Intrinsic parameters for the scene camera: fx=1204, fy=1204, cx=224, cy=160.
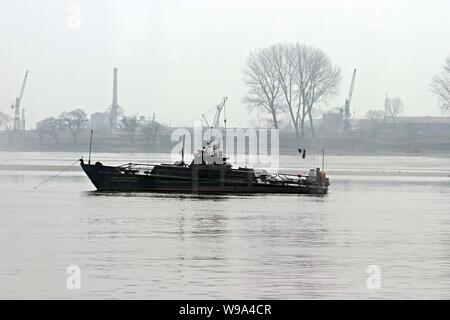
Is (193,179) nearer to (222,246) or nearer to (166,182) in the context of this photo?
(166,182)

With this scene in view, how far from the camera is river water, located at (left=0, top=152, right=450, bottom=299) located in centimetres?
3741

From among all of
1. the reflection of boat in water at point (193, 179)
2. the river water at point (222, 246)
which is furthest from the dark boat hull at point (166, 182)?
the river water at point (222, 246)

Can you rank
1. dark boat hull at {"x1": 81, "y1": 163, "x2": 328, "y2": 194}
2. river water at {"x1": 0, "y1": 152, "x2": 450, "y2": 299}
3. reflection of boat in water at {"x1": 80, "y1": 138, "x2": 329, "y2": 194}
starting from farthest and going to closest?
→ dark boat hull at {"x1": 81, "y1": 163, "x2": 328, "y2": 194} < reflection of boat in water at {"x1": 80, "y1": 138, "x2": 329, "y2": 194} < river water at {"x1": 0, "y1": 152, "x2": 450, "y2": 299}

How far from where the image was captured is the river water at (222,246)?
3741 centimetres

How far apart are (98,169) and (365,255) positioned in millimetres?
50462

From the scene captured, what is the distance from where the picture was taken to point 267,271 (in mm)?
41469

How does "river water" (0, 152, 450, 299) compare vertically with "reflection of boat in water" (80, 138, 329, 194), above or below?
below

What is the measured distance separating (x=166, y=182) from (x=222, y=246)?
44955mm

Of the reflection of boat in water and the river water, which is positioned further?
the reflection of boat in water

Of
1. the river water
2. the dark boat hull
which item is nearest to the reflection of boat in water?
the dark boat hull

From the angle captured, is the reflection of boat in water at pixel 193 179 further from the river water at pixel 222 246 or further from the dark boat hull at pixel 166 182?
the river water at pixel 222 246

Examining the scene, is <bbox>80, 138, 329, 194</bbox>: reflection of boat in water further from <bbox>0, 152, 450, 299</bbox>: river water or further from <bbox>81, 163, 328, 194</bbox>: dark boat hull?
<bbox>0, 152, 450, 299</bbox>: river water
